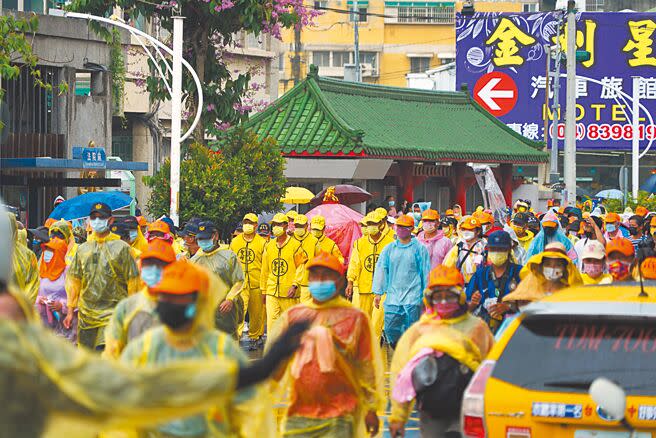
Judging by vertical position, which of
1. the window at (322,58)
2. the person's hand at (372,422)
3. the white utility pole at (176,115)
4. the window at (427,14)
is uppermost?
the window at (427,14)

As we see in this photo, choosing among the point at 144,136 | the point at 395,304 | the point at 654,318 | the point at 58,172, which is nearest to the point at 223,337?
the point at 654,318

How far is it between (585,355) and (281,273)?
40.9 ft

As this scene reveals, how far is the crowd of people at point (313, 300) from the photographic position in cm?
673

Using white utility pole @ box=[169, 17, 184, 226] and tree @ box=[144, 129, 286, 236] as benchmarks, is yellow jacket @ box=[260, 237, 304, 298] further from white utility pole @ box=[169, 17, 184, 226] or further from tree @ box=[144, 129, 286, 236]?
tree @ box=[144, 129, 286, 236]

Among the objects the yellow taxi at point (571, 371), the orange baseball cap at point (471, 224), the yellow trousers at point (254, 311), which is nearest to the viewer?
the yellow taxi at point (571, 371)

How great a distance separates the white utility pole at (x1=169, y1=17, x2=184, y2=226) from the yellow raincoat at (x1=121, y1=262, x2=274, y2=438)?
1688 centimetres

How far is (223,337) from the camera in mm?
6805

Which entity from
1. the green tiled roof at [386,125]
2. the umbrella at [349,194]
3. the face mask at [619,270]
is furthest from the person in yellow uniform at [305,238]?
the green tiled roof at [386,125]

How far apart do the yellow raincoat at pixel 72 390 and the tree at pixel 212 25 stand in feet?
71.5

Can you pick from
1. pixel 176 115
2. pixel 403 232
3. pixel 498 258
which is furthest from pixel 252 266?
pixel 498 258

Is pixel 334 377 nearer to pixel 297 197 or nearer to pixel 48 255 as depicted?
pixel 48 255

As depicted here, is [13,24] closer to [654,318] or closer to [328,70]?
[654,318]

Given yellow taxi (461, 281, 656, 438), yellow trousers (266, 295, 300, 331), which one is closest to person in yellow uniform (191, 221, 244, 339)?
yellow trousers (266, 295, 300, 331)

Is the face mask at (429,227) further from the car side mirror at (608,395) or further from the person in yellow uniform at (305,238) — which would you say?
the car side mirror at (608,395)
